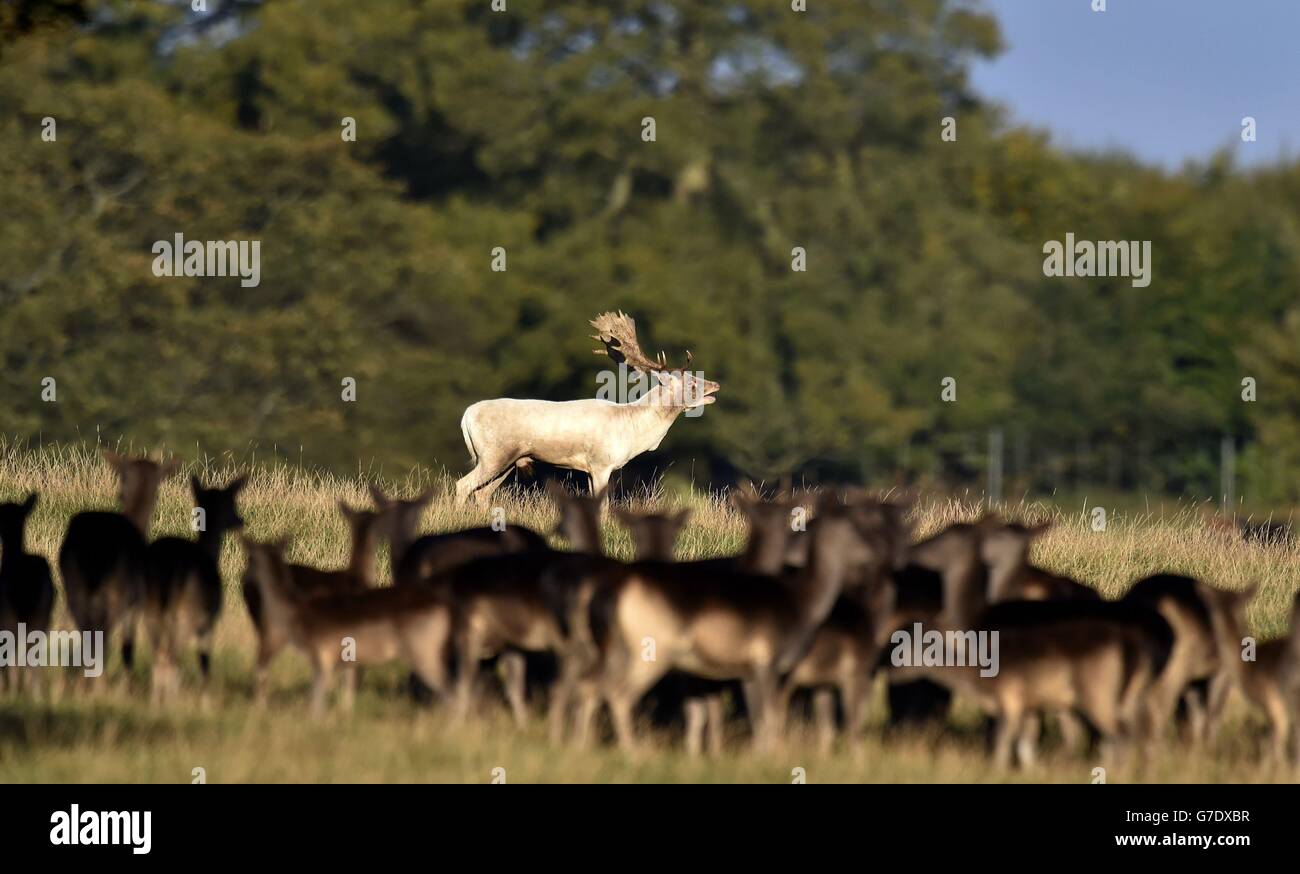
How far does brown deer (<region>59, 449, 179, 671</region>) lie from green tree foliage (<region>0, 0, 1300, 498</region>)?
106 feet

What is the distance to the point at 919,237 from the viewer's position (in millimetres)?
61250

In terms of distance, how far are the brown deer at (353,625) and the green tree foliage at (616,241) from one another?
33.3 meters

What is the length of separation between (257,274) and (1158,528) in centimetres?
2981

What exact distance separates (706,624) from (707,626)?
0.04 feet

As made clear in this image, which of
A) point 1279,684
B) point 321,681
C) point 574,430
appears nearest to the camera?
point 1279,684

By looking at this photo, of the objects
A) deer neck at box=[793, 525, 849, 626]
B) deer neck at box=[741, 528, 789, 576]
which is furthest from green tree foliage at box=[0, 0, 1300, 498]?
deer neck at box=[793, 525, 849, 626]

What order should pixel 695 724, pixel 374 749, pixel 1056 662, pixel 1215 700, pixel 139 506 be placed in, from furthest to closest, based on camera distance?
1. pixel 139 506
2. pixel 1215 700
3. pixel 695 724
4. pixel 1056 662
5. pixel 374 749

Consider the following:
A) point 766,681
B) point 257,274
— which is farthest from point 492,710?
point 257,274

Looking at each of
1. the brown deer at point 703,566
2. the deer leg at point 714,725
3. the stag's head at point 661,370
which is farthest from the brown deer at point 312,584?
the stag's head at point 661,370

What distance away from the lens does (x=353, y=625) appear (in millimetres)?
9867

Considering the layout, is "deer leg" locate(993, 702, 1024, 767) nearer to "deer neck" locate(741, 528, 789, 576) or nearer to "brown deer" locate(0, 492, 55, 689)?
"deer neck" locate(741, 528, 789, 576)

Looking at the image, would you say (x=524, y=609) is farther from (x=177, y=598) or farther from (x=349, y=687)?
(x=177, y=598)

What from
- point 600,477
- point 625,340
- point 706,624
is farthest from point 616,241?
point 706,624

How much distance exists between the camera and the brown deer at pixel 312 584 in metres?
10.1
